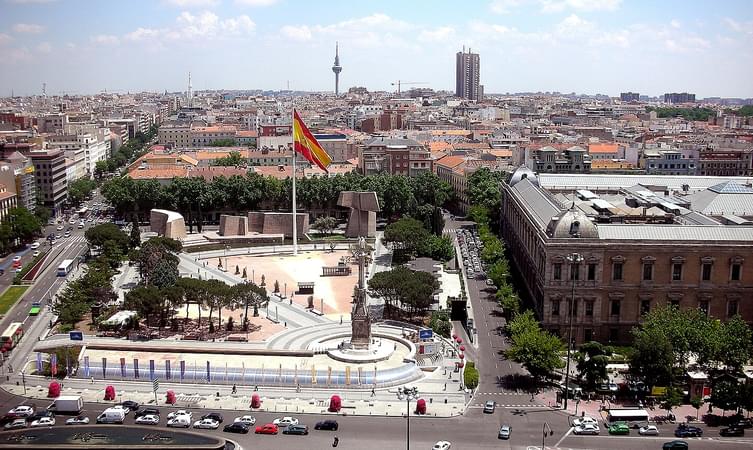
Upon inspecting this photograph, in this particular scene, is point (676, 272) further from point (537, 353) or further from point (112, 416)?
point (112, 416)

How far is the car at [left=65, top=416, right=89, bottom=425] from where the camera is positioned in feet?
139

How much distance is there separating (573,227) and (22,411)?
37512mm

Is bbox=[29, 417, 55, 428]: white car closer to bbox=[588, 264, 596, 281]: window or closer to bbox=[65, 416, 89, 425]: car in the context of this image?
bbox=[65, 416, 89, 425]: car

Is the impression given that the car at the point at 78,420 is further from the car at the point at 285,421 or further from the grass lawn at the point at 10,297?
the grass lawn at the point at 10,297

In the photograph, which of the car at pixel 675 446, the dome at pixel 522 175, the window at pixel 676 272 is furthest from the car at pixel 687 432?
the dome at pixel 522 175

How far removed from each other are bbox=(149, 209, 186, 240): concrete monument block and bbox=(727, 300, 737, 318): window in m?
61.3

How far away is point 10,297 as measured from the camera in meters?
70.4

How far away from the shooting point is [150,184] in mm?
104875

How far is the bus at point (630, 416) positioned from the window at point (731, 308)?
1696cm

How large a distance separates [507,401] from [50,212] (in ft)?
270

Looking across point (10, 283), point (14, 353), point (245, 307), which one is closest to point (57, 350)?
point (14, 353)

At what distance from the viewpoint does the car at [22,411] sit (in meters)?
43.4

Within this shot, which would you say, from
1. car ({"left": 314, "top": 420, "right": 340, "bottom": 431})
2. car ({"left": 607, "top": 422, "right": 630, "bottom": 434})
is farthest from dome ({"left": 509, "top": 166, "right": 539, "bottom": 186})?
car ({"left": 314, "top": 420, "right": 340, "bottom": 431})

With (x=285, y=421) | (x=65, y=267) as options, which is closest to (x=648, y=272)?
(x=285, y=421)
